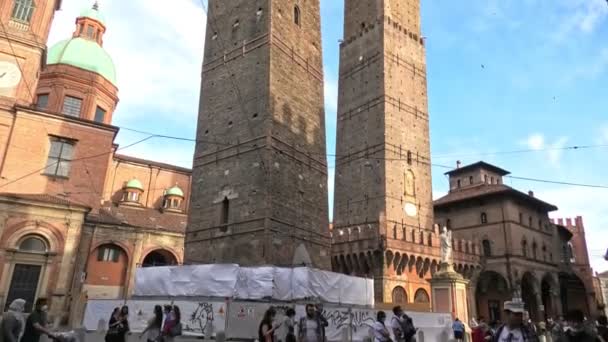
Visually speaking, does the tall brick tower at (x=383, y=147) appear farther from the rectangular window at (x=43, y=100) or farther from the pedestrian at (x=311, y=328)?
the rectangular window at (x=43, y=100)

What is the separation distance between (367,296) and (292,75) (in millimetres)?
9903

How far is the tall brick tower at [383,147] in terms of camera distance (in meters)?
27.4

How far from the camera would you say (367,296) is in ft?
53.3

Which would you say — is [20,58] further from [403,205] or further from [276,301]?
[403,205]

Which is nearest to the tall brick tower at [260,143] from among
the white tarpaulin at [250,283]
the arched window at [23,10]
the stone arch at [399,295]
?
the white tarpaulin at [250,283]

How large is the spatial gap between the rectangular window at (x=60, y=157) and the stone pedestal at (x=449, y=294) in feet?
71.7

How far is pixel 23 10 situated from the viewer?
2623 centimetres

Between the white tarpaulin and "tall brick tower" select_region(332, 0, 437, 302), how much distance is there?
1245 centimetres

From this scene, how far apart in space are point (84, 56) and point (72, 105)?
15.0 ft

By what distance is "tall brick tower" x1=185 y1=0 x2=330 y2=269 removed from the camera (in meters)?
15.9

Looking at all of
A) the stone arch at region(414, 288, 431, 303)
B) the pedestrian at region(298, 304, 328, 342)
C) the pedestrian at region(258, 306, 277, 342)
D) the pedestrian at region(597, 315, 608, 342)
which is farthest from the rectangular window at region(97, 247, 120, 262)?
the pedestrian at region(597, 315, 608, 342)

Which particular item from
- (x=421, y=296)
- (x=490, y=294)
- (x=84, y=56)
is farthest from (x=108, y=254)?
(x=490, y=294)

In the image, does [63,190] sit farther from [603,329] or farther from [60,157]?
[603,329]

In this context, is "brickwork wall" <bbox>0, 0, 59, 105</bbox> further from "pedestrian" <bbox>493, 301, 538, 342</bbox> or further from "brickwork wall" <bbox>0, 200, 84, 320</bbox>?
"pedestrian" <bbox>493, 301, 538, 342</bbox>
